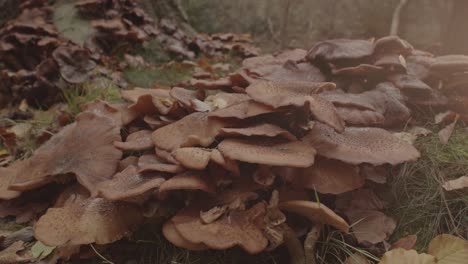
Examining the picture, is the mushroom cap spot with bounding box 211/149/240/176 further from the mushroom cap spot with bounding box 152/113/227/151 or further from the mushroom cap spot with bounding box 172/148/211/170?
the mushroom cap spot with bounding box 152/113/227/151

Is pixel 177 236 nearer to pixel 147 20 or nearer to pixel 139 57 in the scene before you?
pixel 139 57

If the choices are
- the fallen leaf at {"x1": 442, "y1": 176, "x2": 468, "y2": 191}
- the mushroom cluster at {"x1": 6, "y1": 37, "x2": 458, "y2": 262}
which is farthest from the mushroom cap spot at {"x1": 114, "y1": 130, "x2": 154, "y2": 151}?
the fallen leaf at {"x1": 442, "y1": 176, "x2": 468, "y2": 191}

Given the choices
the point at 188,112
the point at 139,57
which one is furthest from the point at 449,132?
the point at 139,57

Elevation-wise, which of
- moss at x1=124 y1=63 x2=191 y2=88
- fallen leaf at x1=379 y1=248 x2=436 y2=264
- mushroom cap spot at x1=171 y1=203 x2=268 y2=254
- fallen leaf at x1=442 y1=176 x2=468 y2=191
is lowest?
moss at x1=124 y1=63 x2=191 y2=88

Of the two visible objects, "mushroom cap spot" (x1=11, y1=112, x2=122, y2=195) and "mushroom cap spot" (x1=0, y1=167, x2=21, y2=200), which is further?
"mushroom cap spot" (x1=0, y1=167, x2=21, y2=200)

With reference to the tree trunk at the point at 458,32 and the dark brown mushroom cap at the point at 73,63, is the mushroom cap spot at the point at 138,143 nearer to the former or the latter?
the dark brown mushroom cap at the point at 73,63
